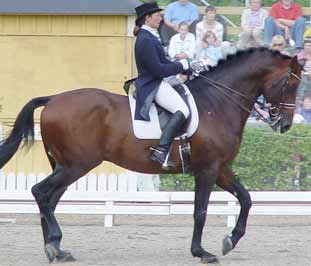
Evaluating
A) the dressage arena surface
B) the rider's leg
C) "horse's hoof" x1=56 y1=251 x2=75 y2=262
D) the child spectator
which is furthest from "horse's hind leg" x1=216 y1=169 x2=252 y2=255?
the child spectator

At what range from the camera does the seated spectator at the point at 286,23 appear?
1666cm

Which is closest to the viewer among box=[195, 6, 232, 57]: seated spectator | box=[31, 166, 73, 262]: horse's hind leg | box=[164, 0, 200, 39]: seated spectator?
box=[31, 166, 73, 262]: horse's hind leg

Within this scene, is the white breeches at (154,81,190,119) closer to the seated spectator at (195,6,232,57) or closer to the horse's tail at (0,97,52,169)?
the horse's tail at (0,97,52,169)

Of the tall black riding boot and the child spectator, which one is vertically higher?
the tall black riding boot

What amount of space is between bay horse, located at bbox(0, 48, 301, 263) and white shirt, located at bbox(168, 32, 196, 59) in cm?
593

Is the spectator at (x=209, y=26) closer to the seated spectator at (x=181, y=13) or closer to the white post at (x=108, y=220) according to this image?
the seated spectator at (x=181, y=13)

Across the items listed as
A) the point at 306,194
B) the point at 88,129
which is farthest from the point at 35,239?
the point at 306,194

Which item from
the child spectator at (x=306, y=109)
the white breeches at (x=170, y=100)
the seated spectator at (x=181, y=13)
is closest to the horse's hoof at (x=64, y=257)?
the white breeches at (x=170, y=100)

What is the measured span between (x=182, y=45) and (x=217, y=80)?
604 cm

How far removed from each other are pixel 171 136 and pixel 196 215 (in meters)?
0.83

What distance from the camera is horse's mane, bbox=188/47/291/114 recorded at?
33.5 feet

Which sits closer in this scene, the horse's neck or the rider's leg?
the rider's leg

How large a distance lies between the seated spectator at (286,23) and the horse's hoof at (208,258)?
23.5 feet

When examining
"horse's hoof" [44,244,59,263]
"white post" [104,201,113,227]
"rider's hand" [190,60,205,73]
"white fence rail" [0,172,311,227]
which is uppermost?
"rider's hand" [190,60,205,73]
